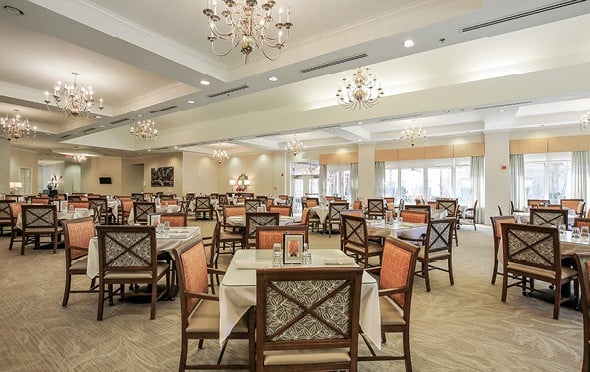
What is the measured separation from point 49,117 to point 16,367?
9.95 m

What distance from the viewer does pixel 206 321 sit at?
82.9 inches

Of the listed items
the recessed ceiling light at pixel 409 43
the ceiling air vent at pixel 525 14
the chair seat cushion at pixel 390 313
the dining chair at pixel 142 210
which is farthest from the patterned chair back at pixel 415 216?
the dining chair at pixel 142 210

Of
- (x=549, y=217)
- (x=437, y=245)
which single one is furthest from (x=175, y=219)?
(x=549, y=217)

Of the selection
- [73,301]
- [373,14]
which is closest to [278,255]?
[73,301]

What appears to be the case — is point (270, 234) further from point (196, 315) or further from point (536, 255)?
point (536, 255)

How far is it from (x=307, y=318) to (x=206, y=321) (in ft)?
2.71

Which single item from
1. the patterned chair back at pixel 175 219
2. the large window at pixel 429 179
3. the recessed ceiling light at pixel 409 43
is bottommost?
the patterned chair back at pixel 175 219

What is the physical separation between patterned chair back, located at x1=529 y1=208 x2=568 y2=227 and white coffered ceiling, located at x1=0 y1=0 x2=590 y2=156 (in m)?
2.21

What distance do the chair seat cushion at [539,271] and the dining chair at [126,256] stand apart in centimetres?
409

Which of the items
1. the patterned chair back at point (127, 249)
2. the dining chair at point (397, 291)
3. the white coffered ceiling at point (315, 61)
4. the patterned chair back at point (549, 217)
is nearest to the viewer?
the dining chair at point (397, 291)

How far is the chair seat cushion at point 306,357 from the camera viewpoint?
166 centimetres

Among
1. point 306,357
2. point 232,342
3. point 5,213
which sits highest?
point 5,213

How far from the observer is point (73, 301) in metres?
3.74

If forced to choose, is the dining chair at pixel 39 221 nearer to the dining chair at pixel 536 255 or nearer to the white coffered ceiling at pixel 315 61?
the white coffered ceiling at pixel 315 61
